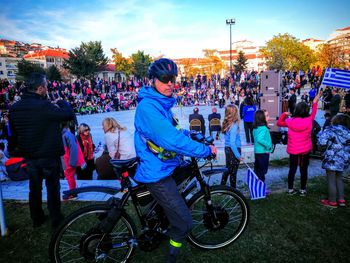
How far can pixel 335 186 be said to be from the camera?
402 centimetres

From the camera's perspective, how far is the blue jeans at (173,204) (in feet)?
7.64

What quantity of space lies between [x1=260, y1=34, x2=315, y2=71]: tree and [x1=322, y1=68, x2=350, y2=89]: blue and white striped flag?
56.6 metres

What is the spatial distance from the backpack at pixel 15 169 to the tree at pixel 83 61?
5153cm

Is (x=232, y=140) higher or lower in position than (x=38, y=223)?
higher

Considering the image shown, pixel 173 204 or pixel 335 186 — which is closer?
pixel 173 204

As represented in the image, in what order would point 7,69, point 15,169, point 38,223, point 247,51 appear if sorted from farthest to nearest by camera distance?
1. point 247,51
2. point 7,69
3. point 15,169
4. point 38,223

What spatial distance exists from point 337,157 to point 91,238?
400 centimetres

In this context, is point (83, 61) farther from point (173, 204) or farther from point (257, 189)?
point (173, 204)

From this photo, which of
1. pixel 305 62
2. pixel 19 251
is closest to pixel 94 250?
pixel 19 251

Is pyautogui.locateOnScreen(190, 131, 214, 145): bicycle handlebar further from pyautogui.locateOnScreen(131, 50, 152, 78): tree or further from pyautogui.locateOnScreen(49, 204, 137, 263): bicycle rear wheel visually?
pyautogui.locateOnScreen(131, 50, 152, 78): tree

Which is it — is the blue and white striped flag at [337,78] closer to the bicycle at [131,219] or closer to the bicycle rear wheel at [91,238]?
the bicycle at [131,219]

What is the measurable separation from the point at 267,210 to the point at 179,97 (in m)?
26.7

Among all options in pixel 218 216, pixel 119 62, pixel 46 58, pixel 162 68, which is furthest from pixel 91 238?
pixel 46 58

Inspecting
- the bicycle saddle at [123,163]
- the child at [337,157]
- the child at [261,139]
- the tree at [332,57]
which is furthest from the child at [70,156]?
the tree at [332,57]
